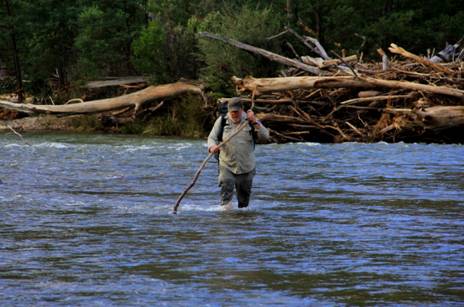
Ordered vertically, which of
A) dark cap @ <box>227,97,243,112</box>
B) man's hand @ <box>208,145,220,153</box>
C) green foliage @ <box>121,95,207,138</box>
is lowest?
green foliage @ <box>121,95,207,138</box>

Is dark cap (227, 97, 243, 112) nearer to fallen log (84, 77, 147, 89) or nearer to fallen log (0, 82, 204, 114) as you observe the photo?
fallen log (0, 82, 204, 114)

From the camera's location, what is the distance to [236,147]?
46.8 ft

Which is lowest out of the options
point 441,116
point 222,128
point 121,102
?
point 441,116

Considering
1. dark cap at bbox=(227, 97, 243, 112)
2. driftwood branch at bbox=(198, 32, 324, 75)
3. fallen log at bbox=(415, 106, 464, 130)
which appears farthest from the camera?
driftwood branch at bbox=(198, 32, 324, 75)

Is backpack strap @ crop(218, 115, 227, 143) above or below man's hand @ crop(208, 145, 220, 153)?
above

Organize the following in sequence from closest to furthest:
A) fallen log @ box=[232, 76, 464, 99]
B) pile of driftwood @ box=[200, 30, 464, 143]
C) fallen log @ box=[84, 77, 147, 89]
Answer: fallen log @ box=[232, 76, 464, 99], pile of driftwood @ box=[200, 30, 464, 143], fallen log @ box=[84, 77, 147, 89]

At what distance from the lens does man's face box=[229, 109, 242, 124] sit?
14.2 meters

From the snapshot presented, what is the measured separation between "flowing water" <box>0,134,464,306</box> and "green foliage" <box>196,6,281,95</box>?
398 inches

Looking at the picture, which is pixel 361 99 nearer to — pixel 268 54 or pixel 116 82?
pixel 268 54

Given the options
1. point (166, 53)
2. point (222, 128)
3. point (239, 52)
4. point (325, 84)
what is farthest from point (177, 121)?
point (222, 128)

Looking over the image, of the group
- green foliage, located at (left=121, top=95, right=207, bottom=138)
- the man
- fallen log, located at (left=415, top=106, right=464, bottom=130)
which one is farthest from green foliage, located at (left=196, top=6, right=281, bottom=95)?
the man

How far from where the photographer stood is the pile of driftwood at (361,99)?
27.2 m

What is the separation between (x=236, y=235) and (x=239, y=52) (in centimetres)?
2094

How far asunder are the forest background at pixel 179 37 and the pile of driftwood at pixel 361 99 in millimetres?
2545
